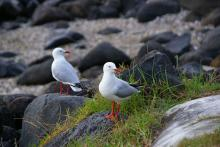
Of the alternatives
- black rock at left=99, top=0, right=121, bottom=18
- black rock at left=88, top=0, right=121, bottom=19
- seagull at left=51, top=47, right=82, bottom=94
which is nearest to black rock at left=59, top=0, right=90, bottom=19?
black rock at left=88, top=0, right=121, bottom=19

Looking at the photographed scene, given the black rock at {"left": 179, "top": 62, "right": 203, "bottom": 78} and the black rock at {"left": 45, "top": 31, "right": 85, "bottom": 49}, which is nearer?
the black rock at {"left": 179, "top": 62, "right": 203, "bottom": 78}

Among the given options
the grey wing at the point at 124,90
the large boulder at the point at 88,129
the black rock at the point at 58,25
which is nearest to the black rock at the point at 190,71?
the grey wing at the point at 124,90

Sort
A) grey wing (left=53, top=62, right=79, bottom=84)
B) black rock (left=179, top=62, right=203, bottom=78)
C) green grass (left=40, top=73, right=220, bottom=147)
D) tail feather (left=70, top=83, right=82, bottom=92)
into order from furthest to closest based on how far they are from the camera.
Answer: grey wing (left=53, top=62, right=79, bottom=84) → tail feather (left=70, top=83, right=82, bottom=92) → black rock (left=179, top=62, right=203, bottom=78) → green grass (left=40, top=73, right=220, bottom=147)

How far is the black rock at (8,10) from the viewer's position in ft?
101

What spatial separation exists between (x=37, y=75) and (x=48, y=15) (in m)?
8.99

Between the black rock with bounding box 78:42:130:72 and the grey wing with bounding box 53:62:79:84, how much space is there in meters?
9.07

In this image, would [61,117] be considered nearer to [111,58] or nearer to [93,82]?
[93,82]

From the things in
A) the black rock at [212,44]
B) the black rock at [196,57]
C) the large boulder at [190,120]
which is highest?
the large boulder at [190,120]

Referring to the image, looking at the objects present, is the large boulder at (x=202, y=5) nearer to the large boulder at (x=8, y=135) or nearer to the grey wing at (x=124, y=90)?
the large boulder at (x=8, y=135)

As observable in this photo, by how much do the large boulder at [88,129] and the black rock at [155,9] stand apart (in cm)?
1849

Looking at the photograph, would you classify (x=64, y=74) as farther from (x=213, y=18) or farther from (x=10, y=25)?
(x=10, y=25)

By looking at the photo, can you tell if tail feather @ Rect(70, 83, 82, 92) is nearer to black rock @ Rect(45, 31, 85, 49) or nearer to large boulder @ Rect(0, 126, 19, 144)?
large boulder @ Rect(0, 126, 19, 144)

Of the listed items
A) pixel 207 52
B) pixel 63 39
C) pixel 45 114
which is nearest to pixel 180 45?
pixel 207 52

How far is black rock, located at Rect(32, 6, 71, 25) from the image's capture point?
28.7m
